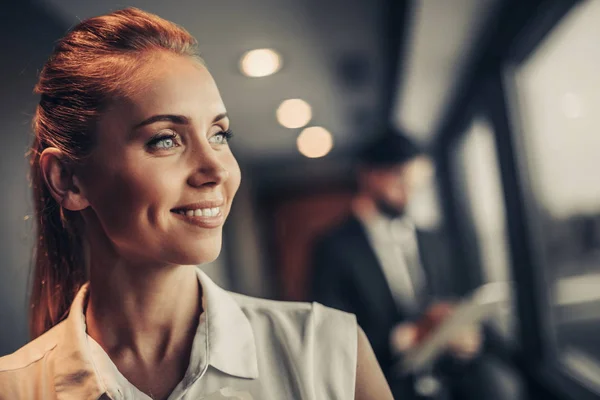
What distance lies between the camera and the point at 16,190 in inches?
22.8

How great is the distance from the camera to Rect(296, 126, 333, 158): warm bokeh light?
0.77 meters

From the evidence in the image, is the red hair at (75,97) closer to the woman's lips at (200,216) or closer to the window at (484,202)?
the woman's lips at (200,216)

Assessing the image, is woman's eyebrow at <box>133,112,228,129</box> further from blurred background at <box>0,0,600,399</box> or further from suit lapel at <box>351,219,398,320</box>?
suit lapel at <box>351,219,398,320</box>

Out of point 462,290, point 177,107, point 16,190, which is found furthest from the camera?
point 462,290

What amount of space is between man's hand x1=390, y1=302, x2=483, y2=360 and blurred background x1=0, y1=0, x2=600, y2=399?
0.25ft

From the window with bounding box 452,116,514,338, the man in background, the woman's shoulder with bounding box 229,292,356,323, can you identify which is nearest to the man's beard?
the man in background

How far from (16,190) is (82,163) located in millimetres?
152

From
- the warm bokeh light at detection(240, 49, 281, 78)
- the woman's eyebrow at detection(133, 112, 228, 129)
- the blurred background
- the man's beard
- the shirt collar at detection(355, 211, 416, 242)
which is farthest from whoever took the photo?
the man's beard

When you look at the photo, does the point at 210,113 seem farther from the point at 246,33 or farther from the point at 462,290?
the point at 462,290

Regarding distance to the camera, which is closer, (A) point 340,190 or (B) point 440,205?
(A) point 340,190

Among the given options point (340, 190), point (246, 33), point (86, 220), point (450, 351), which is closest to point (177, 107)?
point (86, 220)

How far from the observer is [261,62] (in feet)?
2.41

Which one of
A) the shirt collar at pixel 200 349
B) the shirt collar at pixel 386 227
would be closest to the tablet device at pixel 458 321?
the shirt collar at pixel 386 227

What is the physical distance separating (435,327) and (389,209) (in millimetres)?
222
